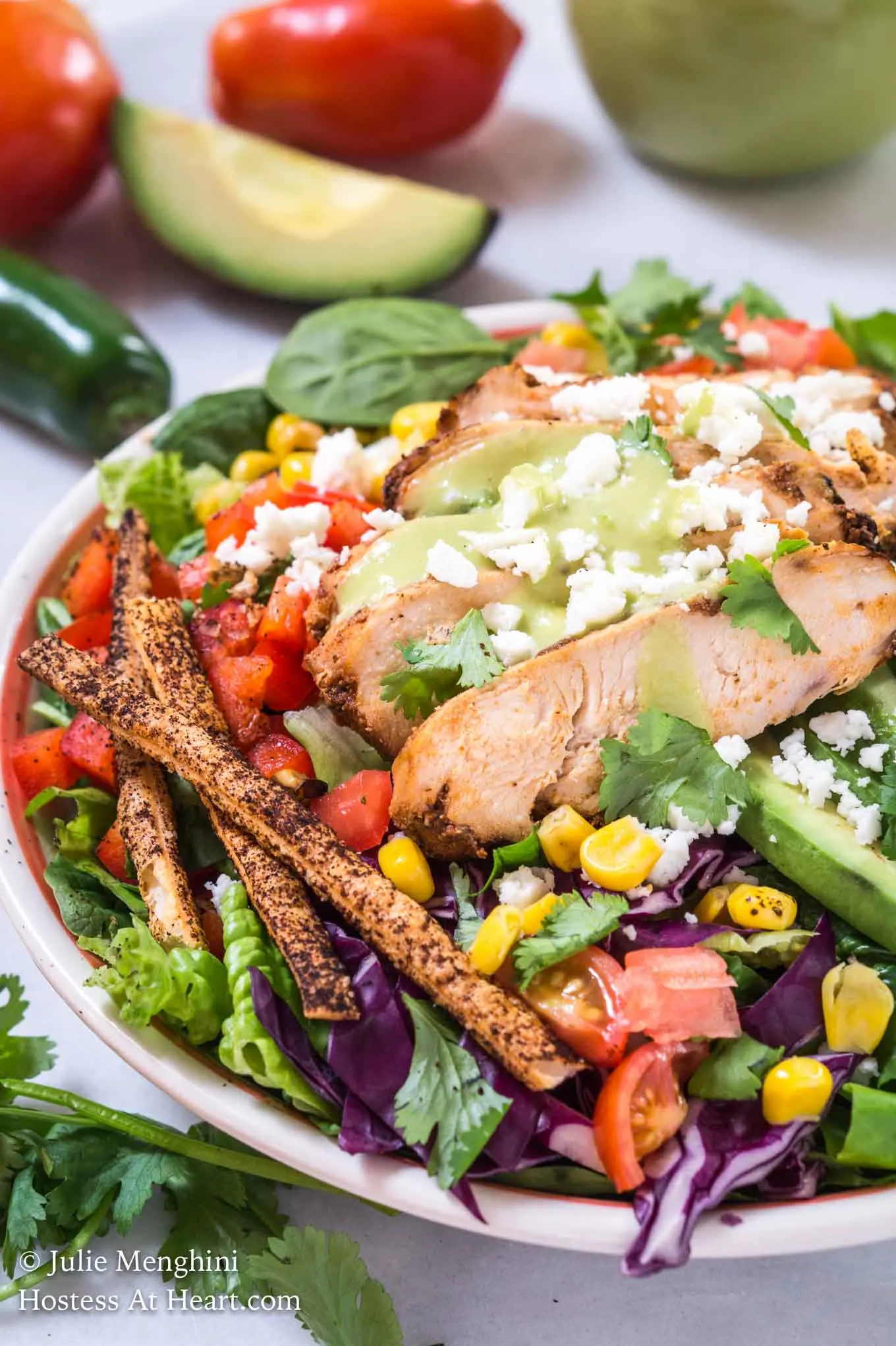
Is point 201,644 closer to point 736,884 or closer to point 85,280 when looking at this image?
point 736,884

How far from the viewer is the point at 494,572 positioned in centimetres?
369

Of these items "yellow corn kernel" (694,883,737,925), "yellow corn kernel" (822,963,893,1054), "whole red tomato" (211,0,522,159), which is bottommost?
"yellow corn kernel" (822,963,893,1054)

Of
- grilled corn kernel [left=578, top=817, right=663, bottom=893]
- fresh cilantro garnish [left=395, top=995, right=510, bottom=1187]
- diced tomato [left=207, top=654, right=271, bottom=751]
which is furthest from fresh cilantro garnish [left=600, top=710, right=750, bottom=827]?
diced tomato [left=207, top=654, right=271, bottom=751]

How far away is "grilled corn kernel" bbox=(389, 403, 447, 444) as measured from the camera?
4672 millimetres

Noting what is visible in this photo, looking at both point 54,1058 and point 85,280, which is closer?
point 54,1058

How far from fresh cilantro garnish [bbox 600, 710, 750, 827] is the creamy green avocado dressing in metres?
0.38

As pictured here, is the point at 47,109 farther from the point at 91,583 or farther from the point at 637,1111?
the point at 637,1111

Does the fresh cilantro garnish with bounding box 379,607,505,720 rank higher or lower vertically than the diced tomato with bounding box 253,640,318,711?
higher

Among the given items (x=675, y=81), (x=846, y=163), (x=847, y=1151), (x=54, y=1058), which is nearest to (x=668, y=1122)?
(x=847, y=1151)

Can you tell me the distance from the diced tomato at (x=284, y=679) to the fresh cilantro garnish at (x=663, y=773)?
3.48ft

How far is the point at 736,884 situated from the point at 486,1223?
1.17m

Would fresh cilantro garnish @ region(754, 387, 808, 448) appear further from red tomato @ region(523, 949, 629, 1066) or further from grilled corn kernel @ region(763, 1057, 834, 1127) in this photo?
grilled corn kernel @ region(763, 1057, 834, 1127)

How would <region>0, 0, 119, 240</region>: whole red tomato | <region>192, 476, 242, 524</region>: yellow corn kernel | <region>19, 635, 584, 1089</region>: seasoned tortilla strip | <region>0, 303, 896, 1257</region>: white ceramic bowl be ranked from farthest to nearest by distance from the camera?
<region>0, 0, 119, 240</region>: whole red tomato, <region>192, 476, 242, 524</region>: yellow corn kernel, <region>19, 635, 584, 1089</region>: seasoned tortilla strip, <region>0, 303, 896, 1257</region>: white ceramic bowl

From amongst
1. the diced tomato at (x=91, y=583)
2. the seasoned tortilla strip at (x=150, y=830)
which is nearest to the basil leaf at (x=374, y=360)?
the diced tomato at (x=91, y=583)
